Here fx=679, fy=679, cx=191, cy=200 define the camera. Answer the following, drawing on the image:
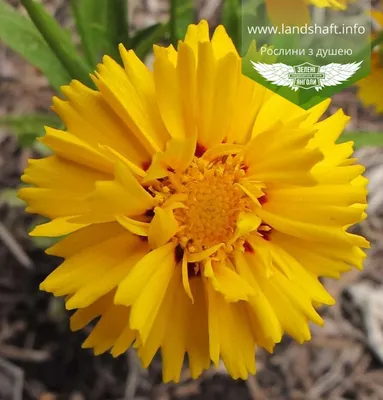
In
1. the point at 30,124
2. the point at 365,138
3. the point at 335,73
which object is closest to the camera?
the point at 335,73

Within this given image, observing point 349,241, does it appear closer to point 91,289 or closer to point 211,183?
point 211,183

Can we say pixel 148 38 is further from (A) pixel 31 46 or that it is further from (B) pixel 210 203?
(B) pixel 210 203

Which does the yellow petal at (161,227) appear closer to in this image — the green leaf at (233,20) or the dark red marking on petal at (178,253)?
the dark red marking on petal at (178,253)

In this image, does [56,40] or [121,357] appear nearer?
[56,40]

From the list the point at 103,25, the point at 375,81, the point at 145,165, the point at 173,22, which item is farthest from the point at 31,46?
the point at 375,81

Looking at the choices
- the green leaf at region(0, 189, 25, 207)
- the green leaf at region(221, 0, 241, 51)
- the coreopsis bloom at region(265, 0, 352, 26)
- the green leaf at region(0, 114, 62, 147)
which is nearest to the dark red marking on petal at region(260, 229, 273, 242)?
the coreopsis bloom at region(265, 0, 352, 26)

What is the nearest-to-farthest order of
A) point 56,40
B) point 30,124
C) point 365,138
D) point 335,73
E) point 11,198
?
point 335,73 < point 56,40 < point 365,138 < point 30,124 < point 11,198

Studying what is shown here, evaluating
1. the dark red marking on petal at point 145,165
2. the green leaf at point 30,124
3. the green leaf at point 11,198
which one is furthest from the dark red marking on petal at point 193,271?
the green leaf at point 11,198
